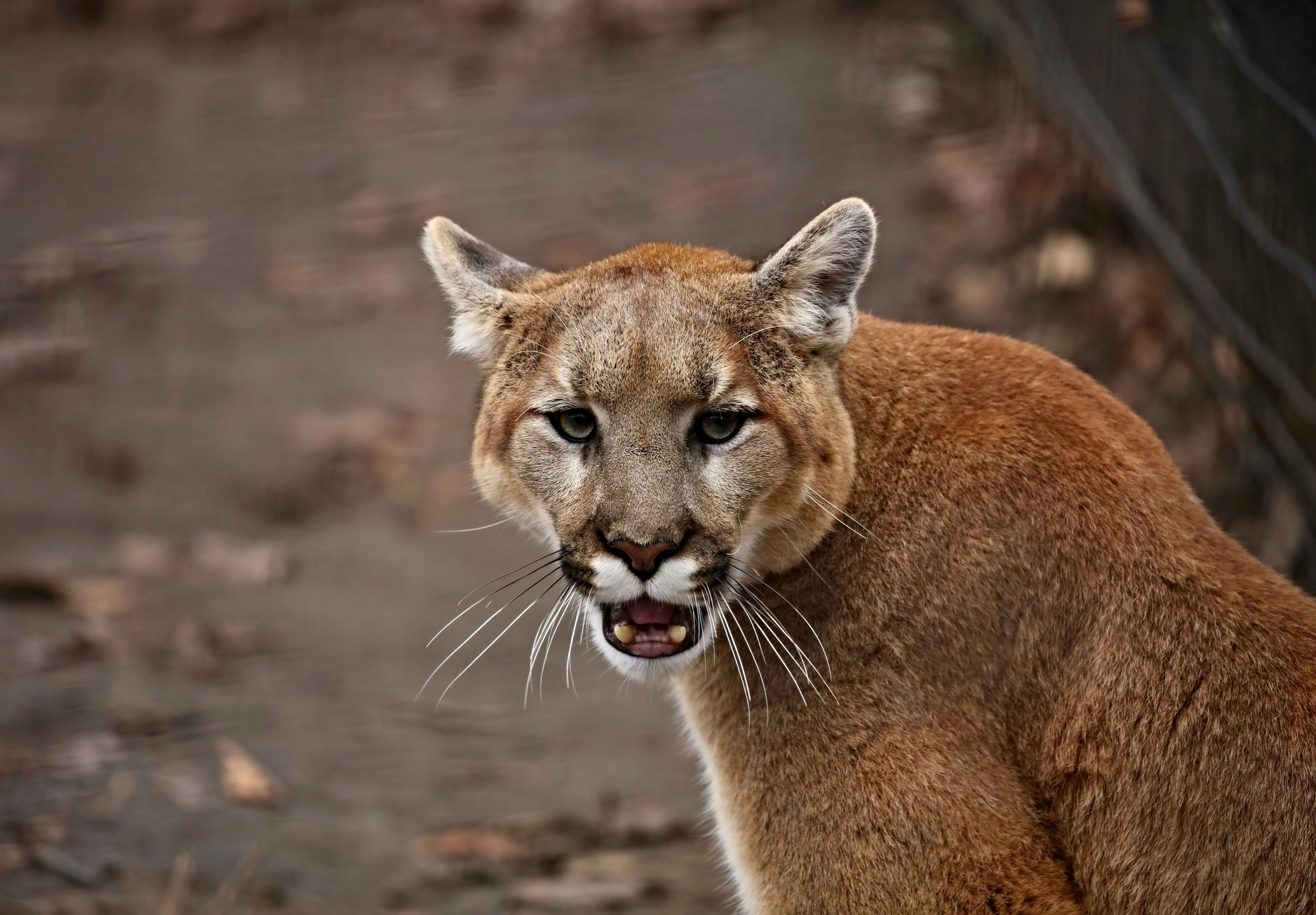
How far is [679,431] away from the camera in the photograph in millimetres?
3859

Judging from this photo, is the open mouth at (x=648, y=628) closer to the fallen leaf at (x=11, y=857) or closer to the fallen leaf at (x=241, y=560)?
the fallen leaf at (x=11, y=857)

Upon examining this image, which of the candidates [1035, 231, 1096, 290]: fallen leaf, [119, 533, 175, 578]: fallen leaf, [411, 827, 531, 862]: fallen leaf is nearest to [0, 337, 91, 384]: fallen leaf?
[119, 533, 175, 578]: fallen leaf

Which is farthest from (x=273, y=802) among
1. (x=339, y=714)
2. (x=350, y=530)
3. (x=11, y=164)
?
(x=11, y=164)

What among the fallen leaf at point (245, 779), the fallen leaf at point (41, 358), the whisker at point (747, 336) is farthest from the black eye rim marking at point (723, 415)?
the fallen leaf at point (41, 358)

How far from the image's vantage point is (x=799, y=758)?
385 centimetres

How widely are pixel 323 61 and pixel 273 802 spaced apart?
6085 mm

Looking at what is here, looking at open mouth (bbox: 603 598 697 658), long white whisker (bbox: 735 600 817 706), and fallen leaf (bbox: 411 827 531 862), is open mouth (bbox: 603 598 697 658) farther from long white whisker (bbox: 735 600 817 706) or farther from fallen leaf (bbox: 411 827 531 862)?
fallen leaf (bbox: 411 827 531 862)

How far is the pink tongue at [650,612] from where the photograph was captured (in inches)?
154

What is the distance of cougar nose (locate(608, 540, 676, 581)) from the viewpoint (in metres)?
3.66

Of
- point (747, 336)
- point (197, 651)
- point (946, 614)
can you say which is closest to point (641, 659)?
point (946, 614)

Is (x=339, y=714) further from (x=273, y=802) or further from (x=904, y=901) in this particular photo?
(x=904, y=901)

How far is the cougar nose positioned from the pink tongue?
0.21 metres

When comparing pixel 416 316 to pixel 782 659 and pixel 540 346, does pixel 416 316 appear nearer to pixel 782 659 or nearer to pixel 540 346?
pixel 540 346

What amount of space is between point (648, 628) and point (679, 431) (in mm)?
590
